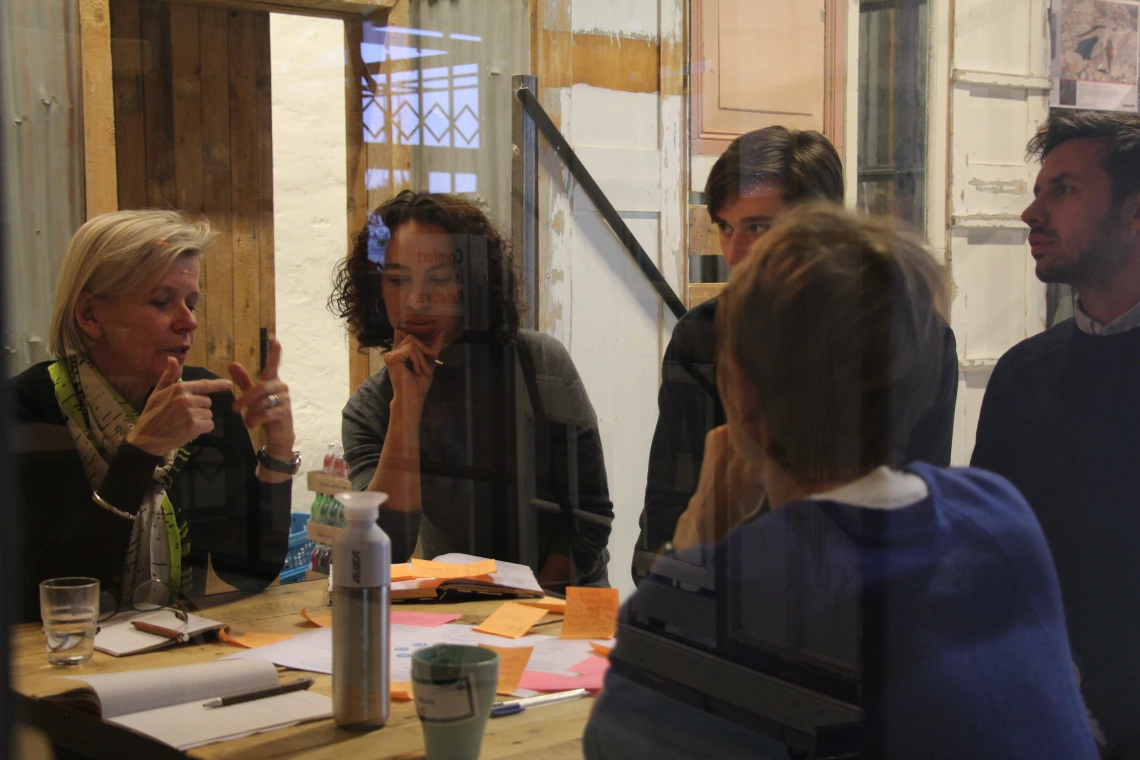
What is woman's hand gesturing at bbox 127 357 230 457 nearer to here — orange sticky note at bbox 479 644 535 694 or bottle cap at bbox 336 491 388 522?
bottle cap at bbox 336 491 388 522

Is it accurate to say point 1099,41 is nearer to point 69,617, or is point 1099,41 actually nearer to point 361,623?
point 361,623

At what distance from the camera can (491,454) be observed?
138 centimetres

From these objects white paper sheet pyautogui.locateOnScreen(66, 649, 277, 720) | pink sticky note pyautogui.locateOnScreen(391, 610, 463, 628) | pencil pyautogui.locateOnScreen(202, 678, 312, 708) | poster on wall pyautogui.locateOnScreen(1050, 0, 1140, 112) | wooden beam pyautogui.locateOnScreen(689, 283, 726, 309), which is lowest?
pencil pyautogui.locateOnScreen(202, 678, 312, 708)

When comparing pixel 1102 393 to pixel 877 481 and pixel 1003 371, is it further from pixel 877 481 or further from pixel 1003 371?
pixel 877 481

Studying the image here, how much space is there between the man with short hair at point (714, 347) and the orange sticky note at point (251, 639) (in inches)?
16.8

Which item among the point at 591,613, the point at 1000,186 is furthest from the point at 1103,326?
the point at 591,613

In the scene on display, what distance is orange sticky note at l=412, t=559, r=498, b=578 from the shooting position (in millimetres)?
1256

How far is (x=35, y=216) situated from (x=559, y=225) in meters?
0.61

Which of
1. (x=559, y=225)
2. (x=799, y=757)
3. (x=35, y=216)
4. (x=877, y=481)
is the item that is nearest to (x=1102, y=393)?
(x=877, y=481)

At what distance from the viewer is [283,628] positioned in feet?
3.84

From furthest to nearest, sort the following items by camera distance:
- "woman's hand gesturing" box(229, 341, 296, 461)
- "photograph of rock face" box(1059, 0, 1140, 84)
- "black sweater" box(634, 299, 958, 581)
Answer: "woman's hand gesturing" box(229, 341, 296, 461) → "photograph of rock face" box(1059, 0, 1140, 84) → "black sweater" box(634, 299, 958, 581)

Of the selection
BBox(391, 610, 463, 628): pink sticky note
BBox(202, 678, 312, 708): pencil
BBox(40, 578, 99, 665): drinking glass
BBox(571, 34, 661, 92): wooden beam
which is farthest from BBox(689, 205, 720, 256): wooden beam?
BBox(40, 578, 99, 665): drinking glass

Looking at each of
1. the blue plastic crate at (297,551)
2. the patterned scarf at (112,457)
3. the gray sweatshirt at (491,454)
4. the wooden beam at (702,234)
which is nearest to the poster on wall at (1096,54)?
the wooden beam at (702,234)

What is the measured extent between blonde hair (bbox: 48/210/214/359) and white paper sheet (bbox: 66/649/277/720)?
1.16ft
